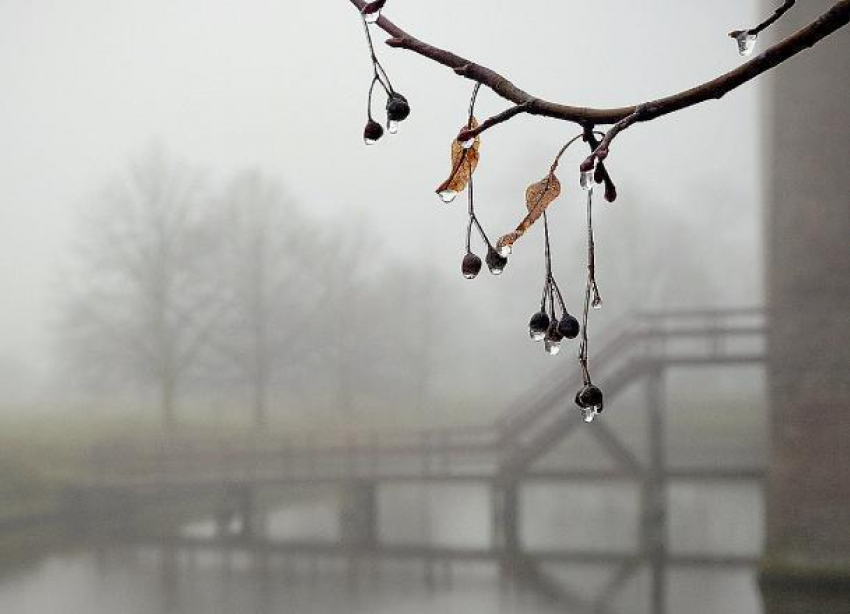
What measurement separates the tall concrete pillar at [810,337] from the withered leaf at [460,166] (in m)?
8.56

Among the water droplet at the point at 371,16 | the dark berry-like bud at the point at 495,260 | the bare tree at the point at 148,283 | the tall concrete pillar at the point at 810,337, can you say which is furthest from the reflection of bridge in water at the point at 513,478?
the water droplet at the point at 371,16

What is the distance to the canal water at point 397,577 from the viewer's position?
990cm

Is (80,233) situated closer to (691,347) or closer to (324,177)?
(691,347)

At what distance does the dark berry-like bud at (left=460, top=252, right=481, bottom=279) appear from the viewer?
725 mm

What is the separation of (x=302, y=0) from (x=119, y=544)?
5091 inches

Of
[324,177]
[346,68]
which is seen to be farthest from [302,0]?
[324,177]

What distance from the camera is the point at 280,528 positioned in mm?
14656

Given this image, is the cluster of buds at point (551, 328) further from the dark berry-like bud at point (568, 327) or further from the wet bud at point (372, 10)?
the wet bud at point (372, 10)

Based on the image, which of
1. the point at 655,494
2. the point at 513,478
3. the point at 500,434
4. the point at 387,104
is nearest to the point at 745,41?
the point at 387,104

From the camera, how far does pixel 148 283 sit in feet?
66.4

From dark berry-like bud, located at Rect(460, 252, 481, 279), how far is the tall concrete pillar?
8.52 metres

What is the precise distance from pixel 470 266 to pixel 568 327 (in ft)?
0.29

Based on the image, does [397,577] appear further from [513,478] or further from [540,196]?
[540,196]

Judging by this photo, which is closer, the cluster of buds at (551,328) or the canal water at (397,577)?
the cluster of buds at (551,328)
